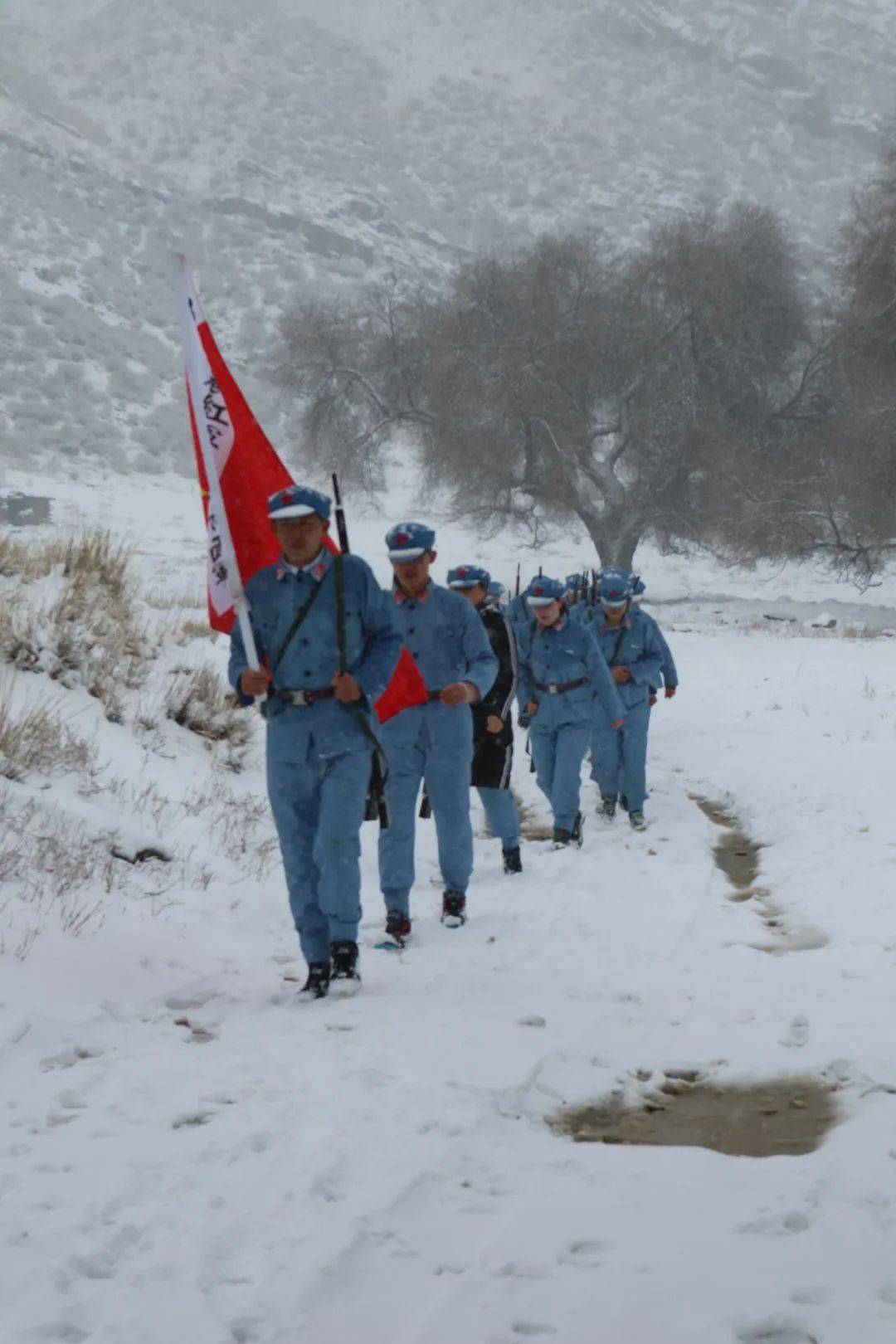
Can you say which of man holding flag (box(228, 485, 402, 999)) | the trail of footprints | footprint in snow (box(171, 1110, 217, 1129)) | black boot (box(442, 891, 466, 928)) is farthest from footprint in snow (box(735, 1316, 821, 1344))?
black boot (box(442, 891, 466, 928))

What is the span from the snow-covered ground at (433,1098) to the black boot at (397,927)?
0.13 metres

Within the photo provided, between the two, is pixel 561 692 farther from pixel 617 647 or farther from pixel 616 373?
pixel 616 373

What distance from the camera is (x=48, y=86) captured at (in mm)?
88750

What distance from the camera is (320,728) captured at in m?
4.89

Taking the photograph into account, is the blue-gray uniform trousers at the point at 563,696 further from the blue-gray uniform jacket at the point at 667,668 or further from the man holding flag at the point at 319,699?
the man holding flag at the point at 319,699

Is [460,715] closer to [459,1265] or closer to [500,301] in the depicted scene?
[459,1265]

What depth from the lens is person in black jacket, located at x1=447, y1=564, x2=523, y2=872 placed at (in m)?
7.73

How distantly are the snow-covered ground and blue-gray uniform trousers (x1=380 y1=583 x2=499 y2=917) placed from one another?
518 mm

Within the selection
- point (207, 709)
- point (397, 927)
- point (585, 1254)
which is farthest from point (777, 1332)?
point (207, 709)

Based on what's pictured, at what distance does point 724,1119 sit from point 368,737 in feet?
6.63

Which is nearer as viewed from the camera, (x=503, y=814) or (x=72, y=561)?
(x=503, y=814)

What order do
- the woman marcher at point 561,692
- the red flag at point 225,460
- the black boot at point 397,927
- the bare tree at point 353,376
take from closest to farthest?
the red flag at point 225,460, the black boot at point 397,927, the woman marcher at point 561,692, the bare tree at point 353,376

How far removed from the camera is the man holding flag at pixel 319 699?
16.0 ft

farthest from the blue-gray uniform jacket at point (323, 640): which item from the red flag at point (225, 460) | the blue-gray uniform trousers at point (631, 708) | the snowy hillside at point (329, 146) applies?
the snowy hillside at point (329, 146)
